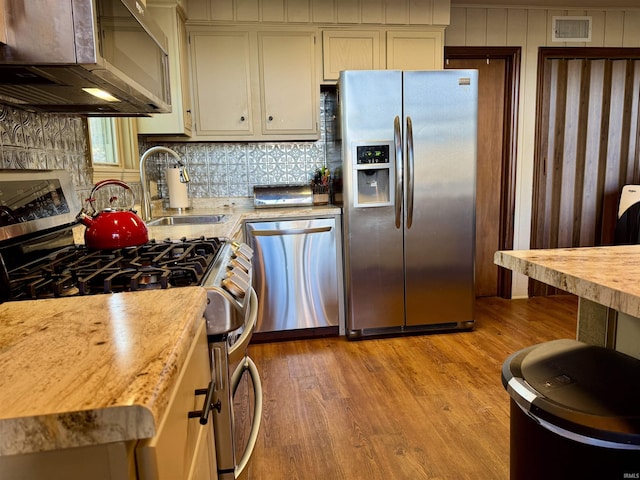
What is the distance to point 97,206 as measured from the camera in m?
2.05

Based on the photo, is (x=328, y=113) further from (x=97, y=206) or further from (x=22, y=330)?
(x=22, y=330)

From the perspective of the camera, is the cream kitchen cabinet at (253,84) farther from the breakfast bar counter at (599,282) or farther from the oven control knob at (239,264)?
the breakfast bar counter at (599,282)

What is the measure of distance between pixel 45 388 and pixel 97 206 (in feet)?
5.80

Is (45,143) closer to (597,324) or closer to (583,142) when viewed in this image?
(597,324)

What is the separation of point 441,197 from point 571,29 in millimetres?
1952

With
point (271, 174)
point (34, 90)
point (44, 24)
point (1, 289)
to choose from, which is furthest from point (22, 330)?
point (271, 174)

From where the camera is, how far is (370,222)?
9.43ft

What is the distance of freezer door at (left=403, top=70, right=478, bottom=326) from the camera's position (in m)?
2.81

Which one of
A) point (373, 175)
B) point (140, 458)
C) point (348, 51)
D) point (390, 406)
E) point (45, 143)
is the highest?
point (348, 51)

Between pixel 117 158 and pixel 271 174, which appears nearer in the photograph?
pixel 117 158

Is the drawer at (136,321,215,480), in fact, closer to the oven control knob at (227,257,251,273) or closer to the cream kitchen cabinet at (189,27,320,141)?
the oven control knob at (227,257,251,273)

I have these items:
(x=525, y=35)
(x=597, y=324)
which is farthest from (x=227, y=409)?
(x=525, y=35)

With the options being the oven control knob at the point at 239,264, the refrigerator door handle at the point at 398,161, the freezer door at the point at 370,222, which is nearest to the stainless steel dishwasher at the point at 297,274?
the freezer door at the point at 370,222

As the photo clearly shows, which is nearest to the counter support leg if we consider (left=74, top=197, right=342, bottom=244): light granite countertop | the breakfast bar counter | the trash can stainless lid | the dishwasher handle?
the breakfast bar counter
